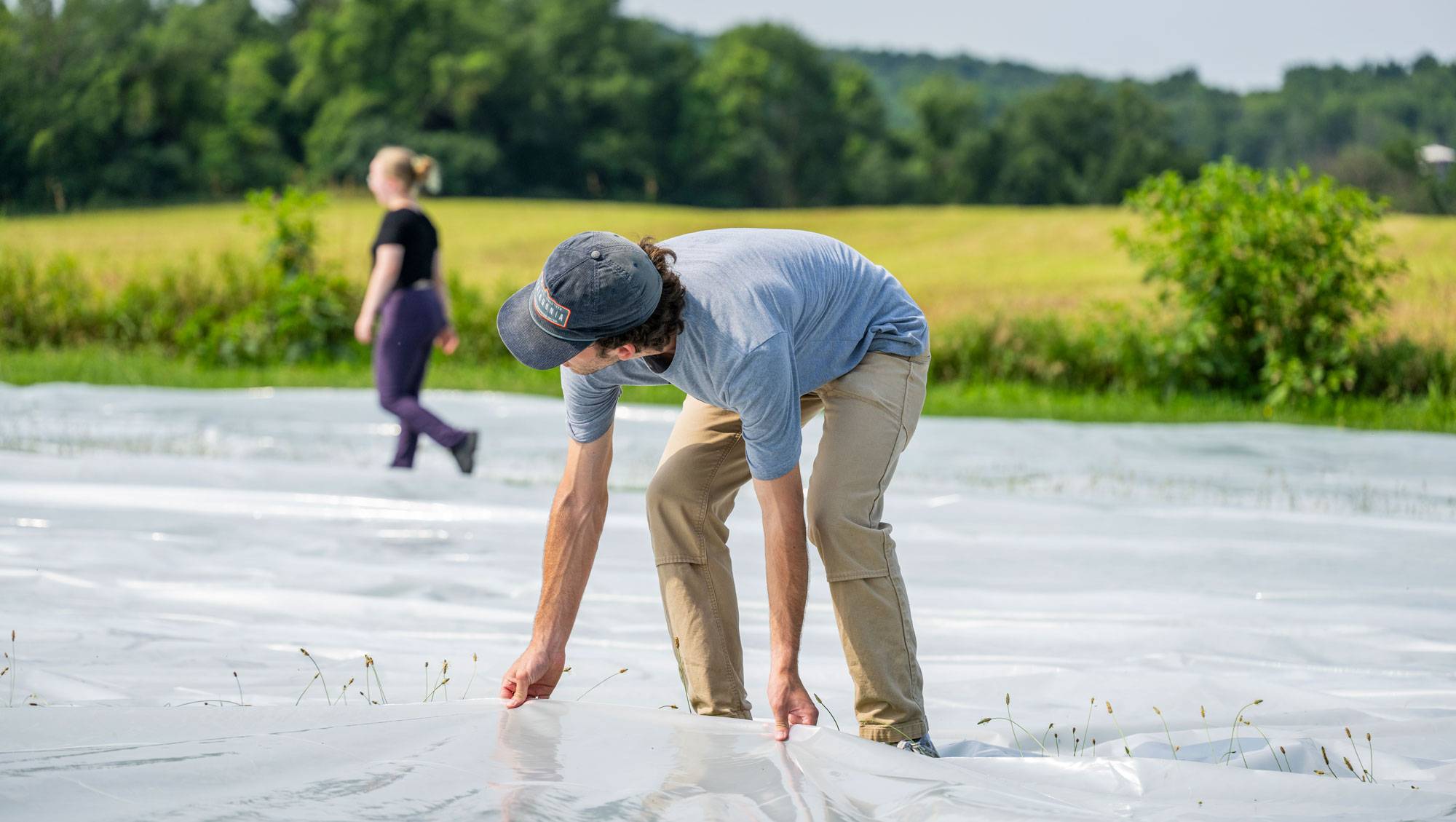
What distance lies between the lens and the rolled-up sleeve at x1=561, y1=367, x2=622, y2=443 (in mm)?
2477

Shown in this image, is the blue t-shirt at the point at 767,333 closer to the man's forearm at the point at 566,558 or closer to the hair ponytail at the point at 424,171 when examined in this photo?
the man's forearm at the point at 566,558

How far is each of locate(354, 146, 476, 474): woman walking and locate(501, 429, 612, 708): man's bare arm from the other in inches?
116

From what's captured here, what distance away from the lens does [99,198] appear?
68.9 feet

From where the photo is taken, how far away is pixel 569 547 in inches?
101

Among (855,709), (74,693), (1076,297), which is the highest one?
(1076,297)

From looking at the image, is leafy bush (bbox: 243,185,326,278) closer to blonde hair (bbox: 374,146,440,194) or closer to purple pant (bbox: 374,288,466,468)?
blonde hair (bbox: 374,146,440,194)

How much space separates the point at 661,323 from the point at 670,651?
1395 millimetres

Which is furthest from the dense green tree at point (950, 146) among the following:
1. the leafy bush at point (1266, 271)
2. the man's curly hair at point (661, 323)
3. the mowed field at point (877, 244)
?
the man's curly hair at point (661, 323)

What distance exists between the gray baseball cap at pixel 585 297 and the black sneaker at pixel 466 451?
3.31m

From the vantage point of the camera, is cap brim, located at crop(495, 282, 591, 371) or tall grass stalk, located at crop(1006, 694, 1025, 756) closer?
cap brim, located at crop(495, 282, 591, 371)

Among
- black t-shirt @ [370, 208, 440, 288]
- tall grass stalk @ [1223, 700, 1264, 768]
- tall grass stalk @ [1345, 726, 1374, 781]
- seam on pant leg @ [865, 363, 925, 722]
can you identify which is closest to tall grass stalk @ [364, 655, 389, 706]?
seam on pant leg @ [865, 363, 925, 722]

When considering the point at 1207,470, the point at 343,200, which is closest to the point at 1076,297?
the point at 1207,470

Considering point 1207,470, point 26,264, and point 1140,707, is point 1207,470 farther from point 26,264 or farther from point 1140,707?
point 26,264

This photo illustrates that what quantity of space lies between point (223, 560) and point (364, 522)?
570mm
